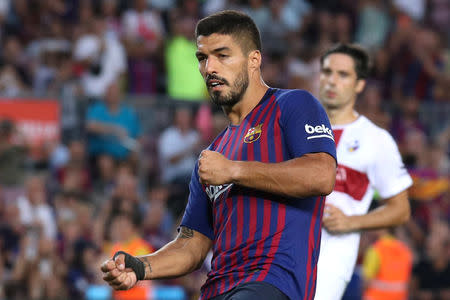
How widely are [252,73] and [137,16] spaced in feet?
29.0

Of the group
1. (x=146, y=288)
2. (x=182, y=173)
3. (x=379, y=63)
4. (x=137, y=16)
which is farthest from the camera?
(x=379, y=63)

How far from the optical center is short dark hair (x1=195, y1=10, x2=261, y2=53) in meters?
3.90

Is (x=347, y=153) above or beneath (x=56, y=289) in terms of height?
above

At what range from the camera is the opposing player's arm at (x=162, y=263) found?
3.72m

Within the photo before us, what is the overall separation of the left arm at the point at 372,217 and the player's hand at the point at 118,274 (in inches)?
63.8

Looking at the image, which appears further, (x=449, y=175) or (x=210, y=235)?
(x=449, y=175)

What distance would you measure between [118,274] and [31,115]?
A: 7128 millimetres

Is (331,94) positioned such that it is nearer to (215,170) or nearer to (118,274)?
(215,170)

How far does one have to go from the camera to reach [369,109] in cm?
1179

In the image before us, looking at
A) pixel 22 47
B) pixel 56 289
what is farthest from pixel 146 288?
pixel 22 47

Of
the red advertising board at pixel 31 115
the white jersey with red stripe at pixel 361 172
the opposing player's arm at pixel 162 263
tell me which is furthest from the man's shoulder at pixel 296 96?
the red advertising board at pixel 31 115

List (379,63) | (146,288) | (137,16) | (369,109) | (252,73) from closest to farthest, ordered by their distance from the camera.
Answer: (252,73)
(146,288)
(369,109)
(137,16)
(379,63)

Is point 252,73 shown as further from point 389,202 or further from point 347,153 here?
point 389,202

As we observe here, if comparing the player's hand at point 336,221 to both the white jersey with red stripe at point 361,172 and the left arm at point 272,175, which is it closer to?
the white jersey with red stripe at point 361,172
